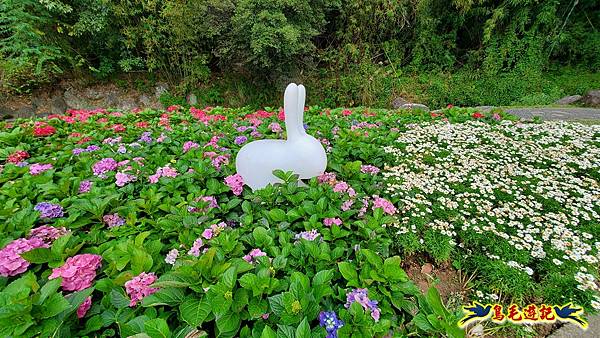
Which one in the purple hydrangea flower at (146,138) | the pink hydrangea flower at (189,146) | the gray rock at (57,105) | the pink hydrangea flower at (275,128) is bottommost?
the gray rock at (57,105)

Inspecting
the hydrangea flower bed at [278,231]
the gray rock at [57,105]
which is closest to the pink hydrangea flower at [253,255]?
the hydrangea flower bed at [278,231]

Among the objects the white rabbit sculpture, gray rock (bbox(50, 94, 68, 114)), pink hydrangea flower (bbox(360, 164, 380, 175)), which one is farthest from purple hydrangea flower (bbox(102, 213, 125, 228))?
gray rock (bbox(50, 94, 68, 114))

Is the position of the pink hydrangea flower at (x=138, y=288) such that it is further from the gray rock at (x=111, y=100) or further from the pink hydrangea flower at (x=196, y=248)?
the gray rock at (x=111, y=100)

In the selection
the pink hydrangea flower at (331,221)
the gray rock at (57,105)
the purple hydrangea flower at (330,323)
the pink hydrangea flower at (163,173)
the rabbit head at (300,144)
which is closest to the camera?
the purple hydrangea flower at (330,323)

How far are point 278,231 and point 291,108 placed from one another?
1.87 ft

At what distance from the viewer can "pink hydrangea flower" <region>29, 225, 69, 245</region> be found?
122 centimetres

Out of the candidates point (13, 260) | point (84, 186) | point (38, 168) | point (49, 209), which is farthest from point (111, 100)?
point (13, 260)

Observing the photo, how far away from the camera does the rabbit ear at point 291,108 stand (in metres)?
1.39

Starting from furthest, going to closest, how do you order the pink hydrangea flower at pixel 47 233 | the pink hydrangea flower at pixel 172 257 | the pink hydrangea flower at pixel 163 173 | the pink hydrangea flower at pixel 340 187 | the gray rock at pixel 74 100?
the gray rock at pixel 74 100 < the pink hydrangea flower at pixel 163 173 < the pink hydrangea flower at pixel 340 187 < the pink hydrangea flower at pixel 47 233 < the pink hydrangea flower at pixel 172 257

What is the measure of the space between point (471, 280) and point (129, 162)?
77.7 inches

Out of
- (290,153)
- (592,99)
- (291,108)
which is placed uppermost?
(291,108)

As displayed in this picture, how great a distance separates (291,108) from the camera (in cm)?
143

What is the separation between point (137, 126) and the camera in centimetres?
284

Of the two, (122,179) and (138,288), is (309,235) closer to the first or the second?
(138,288)
